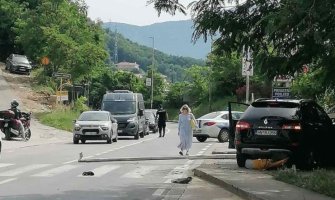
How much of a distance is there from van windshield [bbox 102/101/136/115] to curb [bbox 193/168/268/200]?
70.8 ft

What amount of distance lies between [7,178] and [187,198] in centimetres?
478

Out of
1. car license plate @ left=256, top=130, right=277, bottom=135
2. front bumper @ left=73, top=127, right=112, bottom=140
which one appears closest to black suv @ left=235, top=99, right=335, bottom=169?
car license plate @ left=256, top=130, right=277, bottom=135

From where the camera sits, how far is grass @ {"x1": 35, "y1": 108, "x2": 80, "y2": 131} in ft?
132

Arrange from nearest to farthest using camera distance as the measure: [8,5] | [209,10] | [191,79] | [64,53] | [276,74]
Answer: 1. [209,10]
2. [276,74]
3. [64,53]
4. [8,5]
5. [191,79]

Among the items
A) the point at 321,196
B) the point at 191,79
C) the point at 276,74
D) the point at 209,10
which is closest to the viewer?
the point at 321,196

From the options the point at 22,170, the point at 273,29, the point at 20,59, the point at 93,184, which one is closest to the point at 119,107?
the point at 22,170

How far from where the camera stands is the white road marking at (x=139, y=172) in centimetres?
1450

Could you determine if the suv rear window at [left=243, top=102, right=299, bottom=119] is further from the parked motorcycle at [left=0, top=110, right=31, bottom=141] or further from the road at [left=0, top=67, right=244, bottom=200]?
the parked motorcycle at [left=0, top=110, right=31, bottom=141]

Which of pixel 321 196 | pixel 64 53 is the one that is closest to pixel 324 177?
pixel 321 196

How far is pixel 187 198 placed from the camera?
10828 mm

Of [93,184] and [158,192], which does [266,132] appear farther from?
[93,184]

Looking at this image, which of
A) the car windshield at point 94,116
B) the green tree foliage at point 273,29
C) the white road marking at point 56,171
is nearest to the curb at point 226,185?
the green tree foliage at point 273,29

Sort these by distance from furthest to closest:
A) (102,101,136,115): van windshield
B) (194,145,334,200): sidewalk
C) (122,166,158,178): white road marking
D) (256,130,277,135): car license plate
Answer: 1. (102,101,136,115): van windshield
2. (256,130,277,135): car license plate
3. (122,166,158,178): white road marking
4. (194,145,334,200): sidewalk

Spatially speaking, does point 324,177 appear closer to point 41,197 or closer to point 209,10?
point 209,10
